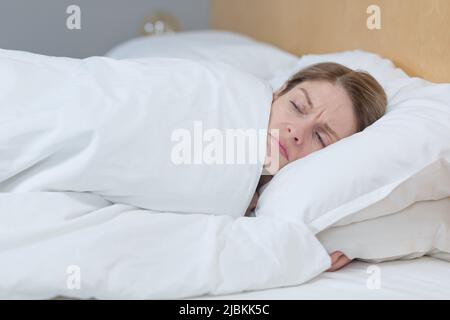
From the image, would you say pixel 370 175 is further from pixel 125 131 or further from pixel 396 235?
pixel 125 131

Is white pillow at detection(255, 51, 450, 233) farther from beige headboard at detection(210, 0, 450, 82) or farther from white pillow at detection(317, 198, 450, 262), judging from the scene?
beige headboard at detection(210, 0, 450, 82)

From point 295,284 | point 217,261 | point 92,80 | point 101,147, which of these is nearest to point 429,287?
point 295,284

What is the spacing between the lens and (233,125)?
1211mm

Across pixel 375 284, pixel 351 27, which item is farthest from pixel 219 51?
pixel 375 284

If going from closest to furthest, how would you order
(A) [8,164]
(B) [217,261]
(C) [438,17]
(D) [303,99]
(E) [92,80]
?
(B) [217,261], (A) [8,164], (E) [92,80], (D) [303,99], (C) [438,17]

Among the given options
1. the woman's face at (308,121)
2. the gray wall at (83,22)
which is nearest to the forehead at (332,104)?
the woman's face at (308,121)

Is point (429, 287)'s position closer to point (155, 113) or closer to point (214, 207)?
point (214, 207)

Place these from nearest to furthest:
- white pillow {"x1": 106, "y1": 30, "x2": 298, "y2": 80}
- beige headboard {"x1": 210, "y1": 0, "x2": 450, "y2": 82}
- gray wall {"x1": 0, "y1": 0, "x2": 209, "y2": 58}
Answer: beige headboard {"x1": 210, "y1": 0, "x2": 450, "y2": 82}, white pillow {"x1": 106, "y1": 30, "x2": 298, "y2": 80}, gray wall {"x1": 0, "y1": 0, "x2": 209, "y2": 58}

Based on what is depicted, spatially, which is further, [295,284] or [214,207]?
[214,207]

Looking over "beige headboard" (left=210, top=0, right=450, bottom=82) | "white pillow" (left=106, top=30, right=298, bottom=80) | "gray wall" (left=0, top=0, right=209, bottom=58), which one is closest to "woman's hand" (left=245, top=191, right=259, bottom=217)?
"beige headboard" (left=210, top=0, right=450, bottom=82)

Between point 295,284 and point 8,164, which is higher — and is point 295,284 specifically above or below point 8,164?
below

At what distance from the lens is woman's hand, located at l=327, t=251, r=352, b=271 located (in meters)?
1.09

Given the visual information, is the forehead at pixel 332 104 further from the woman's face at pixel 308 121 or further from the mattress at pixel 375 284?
the mattress at pixel 375 284

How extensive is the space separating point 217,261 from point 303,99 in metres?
0.46
